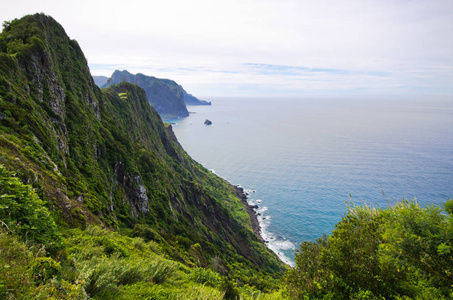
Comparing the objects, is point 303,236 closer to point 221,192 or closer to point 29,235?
point 221,192

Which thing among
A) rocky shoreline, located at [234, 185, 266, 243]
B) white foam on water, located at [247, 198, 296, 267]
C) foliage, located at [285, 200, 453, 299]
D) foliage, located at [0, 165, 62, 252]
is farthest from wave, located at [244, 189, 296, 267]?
foliage, located at [0, 165, 62, 252]

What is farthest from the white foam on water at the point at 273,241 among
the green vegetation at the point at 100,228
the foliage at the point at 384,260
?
the foliage at the point at 384,260

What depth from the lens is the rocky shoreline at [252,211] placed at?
85.3 metres

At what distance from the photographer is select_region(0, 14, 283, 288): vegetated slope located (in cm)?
1769

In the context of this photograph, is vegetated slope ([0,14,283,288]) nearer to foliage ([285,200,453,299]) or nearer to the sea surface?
foliage ([285,200,453,299])

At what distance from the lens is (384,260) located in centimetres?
1128

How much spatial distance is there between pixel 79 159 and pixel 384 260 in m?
32.6

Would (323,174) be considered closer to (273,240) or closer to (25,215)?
(273,240)

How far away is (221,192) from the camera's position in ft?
343

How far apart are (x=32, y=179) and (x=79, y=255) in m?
7.25

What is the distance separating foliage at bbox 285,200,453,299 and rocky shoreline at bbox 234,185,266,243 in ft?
226

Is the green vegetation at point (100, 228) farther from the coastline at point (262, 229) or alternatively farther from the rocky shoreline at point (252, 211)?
the rocky shoreline at point (252, 211)

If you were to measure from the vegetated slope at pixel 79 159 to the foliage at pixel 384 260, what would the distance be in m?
14.1

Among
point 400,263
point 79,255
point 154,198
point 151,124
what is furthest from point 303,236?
point 79,255
